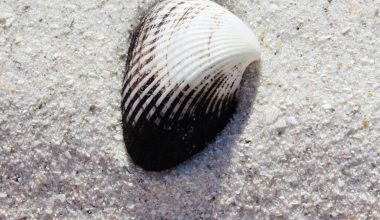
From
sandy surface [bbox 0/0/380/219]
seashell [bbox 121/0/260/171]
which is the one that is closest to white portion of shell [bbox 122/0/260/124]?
seashell [bbox 121/0/260/171]

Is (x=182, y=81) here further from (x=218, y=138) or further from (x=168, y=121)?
(x=218, y=138)

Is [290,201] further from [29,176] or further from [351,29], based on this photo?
[29,176]

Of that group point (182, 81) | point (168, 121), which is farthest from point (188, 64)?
point (168, 121)

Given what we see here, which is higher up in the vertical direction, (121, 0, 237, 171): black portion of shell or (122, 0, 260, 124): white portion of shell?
(122, 0, 260, 124): white portion of shell

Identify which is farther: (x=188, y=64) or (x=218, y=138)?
(x=218, y=138)

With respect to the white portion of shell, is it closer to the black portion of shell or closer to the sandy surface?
the black portion of shell

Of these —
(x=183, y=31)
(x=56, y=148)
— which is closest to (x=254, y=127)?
(x=183, y=31)
